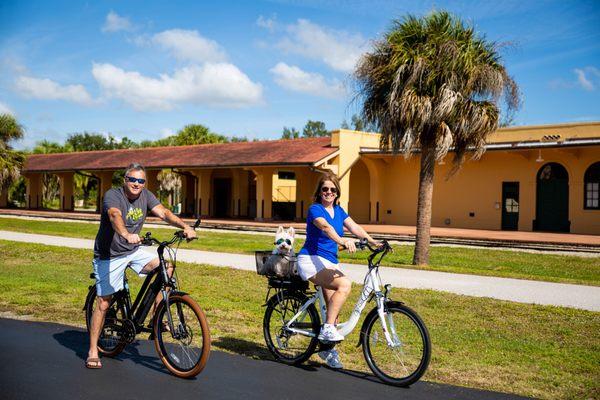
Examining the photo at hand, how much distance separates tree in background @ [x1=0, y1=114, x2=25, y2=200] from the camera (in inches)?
1547

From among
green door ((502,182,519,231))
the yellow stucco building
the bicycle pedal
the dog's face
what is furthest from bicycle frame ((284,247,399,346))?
green door ((502,182,519,231))

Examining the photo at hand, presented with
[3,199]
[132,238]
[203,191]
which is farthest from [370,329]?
[3,199]

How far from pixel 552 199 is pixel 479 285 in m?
17.0

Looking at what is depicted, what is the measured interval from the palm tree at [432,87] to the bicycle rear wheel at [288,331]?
9.36m

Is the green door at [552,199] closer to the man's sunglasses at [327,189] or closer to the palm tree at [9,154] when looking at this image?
the man's sunglasses at [327,189]

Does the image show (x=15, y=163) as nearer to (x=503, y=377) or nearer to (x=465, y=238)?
(x=465, y=238)

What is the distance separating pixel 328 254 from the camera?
5516 millimetres

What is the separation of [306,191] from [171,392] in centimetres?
2991

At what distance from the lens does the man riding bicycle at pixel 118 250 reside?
550cm

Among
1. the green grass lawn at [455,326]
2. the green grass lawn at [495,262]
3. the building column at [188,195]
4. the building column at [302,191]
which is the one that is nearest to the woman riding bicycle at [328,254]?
the green grass lawn at [455,326]

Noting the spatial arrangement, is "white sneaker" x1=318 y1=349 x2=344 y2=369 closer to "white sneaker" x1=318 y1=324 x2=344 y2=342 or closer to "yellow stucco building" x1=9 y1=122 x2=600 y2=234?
"white sneaker" x1=318 y1=324 x2=344 y2=342

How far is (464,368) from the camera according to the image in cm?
571

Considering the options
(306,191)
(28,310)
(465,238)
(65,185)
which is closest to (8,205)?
(65,185)

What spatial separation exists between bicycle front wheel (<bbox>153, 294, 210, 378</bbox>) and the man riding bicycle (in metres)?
0.24
